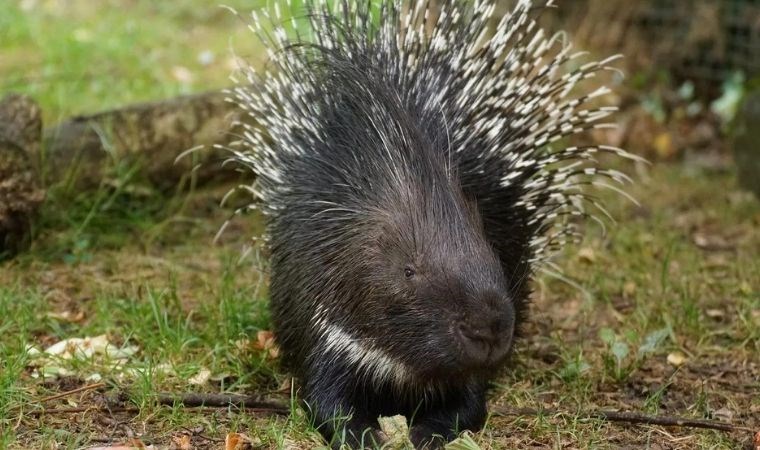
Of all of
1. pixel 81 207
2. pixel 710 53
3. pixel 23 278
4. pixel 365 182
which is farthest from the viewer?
pixel 710 53

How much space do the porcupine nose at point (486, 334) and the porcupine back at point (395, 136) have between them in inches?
13.9

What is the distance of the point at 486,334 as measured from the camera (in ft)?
9.57

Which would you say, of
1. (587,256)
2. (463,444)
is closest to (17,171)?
(463,444)

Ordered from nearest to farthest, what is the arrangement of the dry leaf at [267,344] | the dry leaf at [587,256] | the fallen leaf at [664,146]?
the dry leaf at [267,344], the dry leaf at [587,256], the fallen leaf at [664,146]

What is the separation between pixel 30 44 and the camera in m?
7.07

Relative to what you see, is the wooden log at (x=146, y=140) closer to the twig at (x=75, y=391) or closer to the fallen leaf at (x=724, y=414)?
the twig at (x=75, y=391)

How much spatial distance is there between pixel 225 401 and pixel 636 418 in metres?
1.31

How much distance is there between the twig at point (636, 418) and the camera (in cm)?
339

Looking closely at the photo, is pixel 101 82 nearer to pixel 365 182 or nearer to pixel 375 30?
pixel 375 30

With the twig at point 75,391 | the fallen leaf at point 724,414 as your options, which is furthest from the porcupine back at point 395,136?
the fallen leaf at point 724,414

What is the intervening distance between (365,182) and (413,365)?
630mm

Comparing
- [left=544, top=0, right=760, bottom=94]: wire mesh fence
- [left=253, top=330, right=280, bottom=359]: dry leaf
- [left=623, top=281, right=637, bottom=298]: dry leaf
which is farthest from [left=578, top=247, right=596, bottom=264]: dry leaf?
[left=544, top=0, right=760, bottom=94]: wire mesh fence

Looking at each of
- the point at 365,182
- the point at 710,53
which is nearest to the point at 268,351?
the point at 365,182

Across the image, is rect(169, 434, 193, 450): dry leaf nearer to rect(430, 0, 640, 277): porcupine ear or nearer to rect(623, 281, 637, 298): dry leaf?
rect(430, 0, 640, 277): porcupine ear
